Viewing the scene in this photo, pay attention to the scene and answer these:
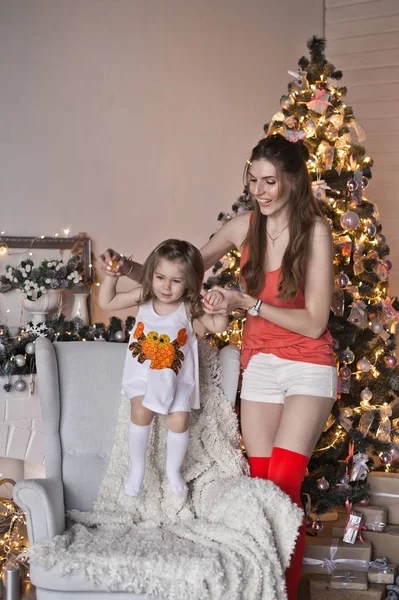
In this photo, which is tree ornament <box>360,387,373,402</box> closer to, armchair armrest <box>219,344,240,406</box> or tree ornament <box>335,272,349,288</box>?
tree ornament <box>335,272,349,288</box>

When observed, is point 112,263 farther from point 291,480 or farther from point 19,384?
point 19,384

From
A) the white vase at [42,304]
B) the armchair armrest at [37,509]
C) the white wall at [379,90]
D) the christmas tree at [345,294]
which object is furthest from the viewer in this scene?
the white wall at [379,90]

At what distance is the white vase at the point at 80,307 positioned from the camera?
3.82 meters

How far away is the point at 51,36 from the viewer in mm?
3910

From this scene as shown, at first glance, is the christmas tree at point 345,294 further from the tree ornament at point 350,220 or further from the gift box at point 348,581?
the gift box at point 348,581

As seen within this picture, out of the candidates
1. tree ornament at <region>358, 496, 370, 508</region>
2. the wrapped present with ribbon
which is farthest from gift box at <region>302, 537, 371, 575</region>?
tree ornament at <region>358, 496, 370, 508</region>

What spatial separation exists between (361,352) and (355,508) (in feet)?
2.16

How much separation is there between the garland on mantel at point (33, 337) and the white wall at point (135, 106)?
662 millimetres

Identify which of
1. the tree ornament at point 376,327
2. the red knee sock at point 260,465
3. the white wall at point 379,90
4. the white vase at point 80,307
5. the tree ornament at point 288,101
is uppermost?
the white wall at point 379,90

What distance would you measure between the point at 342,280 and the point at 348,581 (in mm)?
1172

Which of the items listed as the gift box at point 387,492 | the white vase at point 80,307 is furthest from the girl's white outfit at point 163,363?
the white vase at point 80,307

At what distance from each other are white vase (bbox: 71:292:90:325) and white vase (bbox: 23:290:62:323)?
0.15m

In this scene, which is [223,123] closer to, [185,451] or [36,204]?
[36,204]

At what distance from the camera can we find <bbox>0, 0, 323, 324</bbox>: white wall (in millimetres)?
3855
